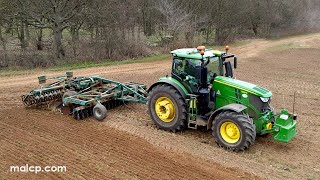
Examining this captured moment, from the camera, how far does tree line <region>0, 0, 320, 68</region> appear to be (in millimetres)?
18969

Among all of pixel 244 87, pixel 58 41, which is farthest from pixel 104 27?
pixel 244 87

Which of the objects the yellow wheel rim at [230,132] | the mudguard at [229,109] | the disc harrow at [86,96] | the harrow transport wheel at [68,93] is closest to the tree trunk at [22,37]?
the disc harrow at [86,96]

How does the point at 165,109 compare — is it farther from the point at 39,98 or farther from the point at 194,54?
the point at 39,98

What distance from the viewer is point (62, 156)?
23.6 ft

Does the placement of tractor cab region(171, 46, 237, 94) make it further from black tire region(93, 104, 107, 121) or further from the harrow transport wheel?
the harrow transport wheel

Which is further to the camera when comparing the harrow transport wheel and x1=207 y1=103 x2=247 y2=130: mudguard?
the harrow transport wheel

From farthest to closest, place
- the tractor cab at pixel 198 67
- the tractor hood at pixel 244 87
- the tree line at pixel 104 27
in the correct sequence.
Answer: the tree line at pixel 104 27, the tractor cab at pixel 198 67, the tractor hood at pixel 244 87

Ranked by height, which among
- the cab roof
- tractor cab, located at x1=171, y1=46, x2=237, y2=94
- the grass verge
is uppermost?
the cab roof

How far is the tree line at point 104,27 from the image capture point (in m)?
19.0

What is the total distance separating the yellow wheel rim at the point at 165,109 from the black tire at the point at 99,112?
1612 millimetres

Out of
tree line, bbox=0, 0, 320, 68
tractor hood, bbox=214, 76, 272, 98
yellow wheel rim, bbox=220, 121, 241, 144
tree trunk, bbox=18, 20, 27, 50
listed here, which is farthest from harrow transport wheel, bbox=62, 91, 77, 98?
tree trunk, bbox=18, 20, 27, 50

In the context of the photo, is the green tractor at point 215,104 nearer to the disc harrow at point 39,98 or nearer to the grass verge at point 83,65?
the disc harrow at point 39,98

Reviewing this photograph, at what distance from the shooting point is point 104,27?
2097cm

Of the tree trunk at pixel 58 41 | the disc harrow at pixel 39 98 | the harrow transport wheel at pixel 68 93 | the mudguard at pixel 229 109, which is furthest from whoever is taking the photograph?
the tree trunk at pixel 58 41
